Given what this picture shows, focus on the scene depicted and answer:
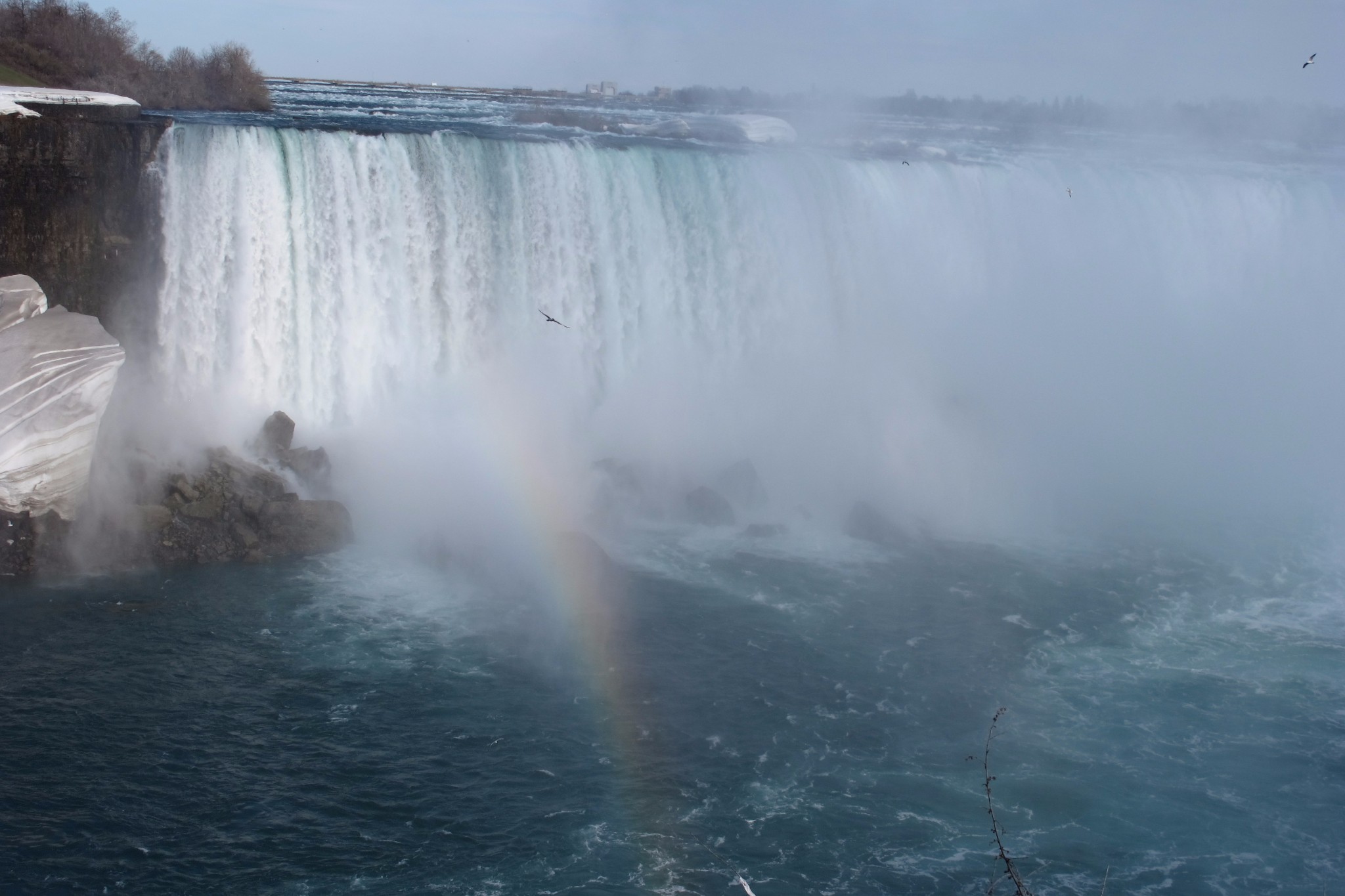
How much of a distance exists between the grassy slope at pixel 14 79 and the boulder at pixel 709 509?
702 inches

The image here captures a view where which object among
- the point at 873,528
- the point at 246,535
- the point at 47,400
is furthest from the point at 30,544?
the point at 873,528

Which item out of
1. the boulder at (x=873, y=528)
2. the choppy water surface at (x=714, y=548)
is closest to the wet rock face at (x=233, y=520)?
the choppy water surface at (x=714, y=548)

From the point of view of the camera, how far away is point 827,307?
26125 mm

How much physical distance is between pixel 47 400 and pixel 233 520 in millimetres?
2987

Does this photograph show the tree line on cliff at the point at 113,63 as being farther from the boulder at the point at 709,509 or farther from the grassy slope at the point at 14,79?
the boulder at the point at 709,509

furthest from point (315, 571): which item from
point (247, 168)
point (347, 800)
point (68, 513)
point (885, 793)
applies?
point (885, 793)

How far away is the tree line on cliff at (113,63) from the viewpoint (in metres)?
30.8

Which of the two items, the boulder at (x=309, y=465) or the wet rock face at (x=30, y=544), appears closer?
the wet rock face at (x=30, y=544)

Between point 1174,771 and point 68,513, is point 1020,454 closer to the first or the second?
point 1174,771

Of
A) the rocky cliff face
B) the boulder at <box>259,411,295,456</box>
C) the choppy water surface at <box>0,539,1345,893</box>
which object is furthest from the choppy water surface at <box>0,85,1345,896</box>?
the boulder at <box>259,411,295,456</box>

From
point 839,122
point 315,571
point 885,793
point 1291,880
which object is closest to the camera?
point 1291,880

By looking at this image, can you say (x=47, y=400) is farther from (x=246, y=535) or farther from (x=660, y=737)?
(x=660, y=737)

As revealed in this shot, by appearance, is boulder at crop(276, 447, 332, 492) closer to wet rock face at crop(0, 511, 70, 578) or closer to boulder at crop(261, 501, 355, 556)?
boulder at crop(261, 501, 355, 556)

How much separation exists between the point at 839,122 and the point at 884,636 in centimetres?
4048
